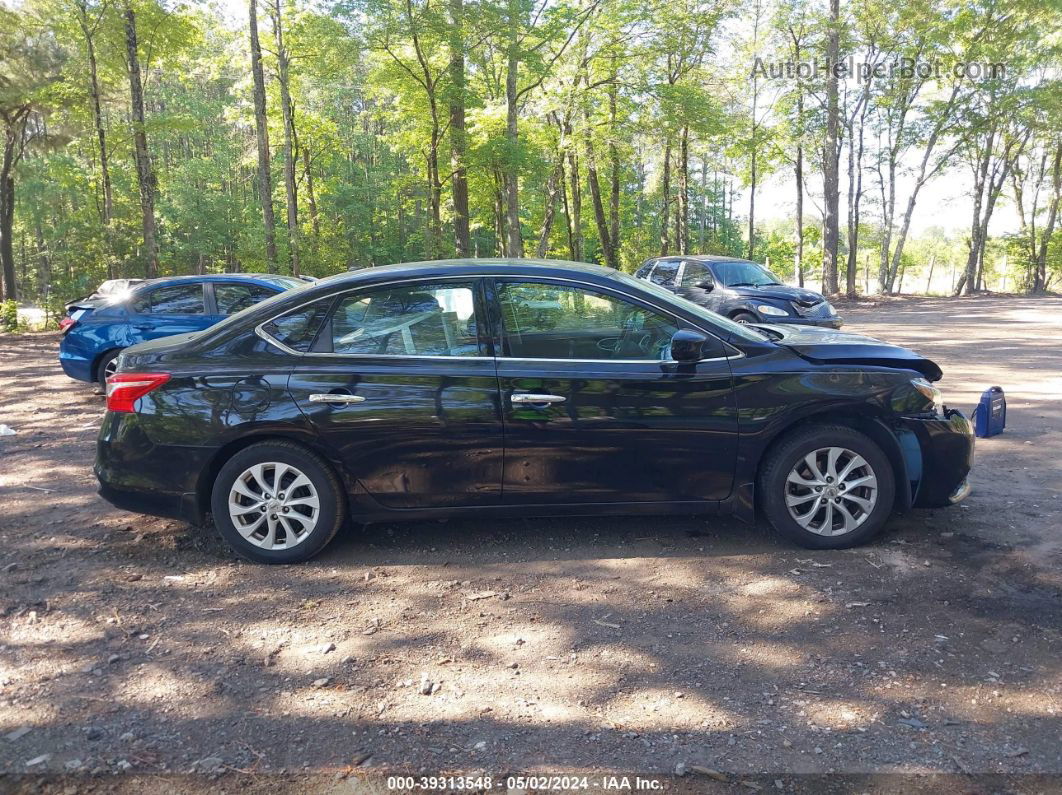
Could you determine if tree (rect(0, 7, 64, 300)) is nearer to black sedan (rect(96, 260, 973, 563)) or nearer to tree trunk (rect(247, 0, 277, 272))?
tree trunk (rect(247, 0, 277, 272))

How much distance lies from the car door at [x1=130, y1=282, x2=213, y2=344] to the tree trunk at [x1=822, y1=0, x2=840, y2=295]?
24713 millimetres

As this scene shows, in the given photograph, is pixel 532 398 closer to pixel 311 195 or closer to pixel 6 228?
pixel 6 228

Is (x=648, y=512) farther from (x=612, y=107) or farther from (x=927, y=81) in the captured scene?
(x=927, y=81)

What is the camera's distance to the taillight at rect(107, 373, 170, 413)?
427 centimetres

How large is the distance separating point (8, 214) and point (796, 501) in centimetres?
3491

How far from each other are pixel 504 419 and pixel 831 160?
92.7 feet

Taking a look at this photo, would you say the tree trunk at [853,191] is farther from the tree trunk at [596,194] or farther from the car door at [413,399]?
the car door at [413,399]

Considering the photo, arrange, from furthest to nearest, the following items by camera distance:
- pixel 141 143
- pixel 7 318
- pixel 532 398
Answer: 1. pixel 7 318
2. pixel 141 143
3. pixel 532 398

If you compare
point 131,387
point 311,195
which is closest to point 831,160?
point 311,195

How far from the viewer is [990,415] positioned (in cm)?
680

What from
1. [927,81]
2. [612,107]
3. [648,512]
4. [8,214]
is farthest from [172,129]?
[927,81]

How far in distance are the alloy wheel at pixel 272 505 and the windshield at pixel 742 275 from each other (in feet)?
A: 37.4

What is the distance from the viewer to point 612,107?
82.7ft

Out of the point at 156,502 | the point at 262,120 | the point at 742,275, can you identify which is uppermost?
the point at 262,120
